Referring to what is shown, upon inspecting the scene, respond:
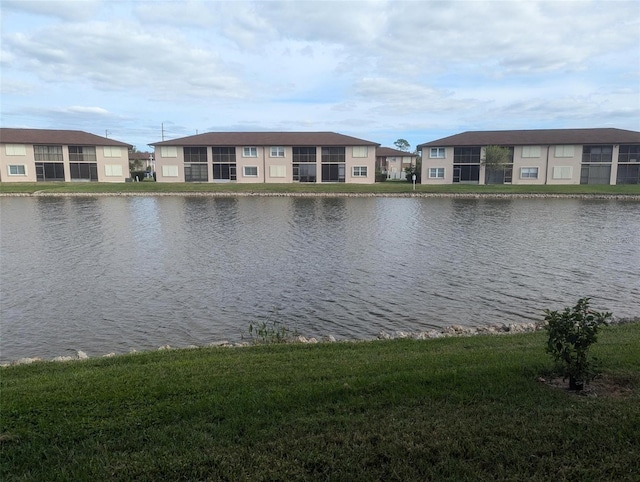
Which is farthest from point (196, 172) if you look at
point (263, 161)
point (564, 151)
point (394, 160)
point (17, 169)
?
point (564, 151)

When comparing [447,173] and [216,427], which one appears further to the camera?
[447,173]

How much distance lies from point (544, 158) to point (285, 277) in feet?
211

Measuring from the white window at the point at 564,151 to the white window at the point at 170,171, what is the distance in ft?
190

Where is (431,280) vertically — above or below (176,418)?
below

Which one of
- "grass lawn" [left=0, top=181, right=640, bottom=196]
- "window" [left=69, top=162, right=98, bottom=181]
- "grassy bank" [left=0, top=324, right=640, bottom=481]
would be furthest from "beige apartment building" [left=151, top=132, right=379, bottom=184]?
"grassy bank" [left=0, top=324, right=640, bottom=481]

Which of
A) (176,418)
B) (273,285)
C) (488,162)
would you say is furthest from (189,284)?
(488,162)

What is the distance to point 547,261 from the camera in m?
20.2

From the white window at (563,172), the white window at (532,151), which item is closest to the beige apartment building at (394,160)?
the white window at (532,151)

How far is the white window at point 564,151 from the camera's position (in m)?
69.1

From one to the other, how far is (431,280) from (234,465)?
13515 millimetres

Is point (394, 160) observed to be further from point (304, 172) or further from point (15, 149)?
point (15, 149)

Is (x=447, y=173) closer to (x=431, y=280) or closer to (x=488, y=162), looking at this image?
(x=488, y=162)

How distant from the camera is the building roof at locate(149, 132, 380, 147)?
2896 inches

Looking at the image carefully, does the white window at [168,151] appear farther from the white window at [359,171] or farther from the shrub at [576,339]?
the shrub at [576,339]
